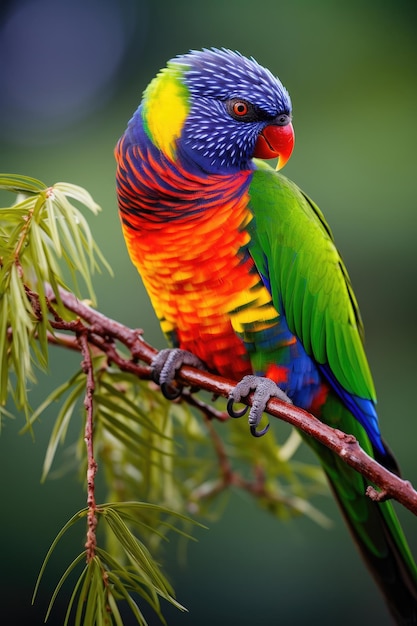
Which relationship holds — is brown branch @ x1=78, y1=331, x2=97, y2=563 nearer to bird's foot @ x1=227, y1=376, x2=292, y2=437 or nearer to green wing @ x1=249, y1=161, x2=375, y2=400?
bird's foot @ x1=227, y1=376, x2=292, y2=437

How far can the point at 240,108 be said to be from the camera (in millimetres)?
1222

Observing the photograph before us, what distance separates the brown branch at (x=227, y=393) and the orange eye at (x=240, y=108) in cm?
46

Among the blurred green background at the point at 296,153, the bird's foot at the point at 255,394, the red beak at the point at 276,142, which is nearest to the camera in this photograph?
the bird's foot at the point at 255,394

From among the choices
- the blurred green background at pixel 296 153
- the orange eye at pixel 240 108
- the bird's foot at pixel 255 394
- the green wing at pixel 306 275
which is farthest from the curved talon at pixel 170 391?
the blurred green background at pixel 296 153

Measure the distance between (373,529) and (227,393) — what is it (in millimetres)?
464

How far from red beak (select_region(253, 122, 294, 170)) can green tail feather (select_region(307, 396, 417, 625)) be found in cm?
51

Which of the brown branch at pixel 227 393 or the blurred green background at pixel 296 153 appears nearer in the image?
the brown branch at pixel 227 393

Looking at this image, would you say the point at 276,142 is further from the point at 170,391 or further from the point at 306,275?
the point at 170,391

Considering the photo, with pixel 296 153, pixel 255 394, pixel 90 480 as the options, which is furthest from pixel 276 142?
pixel 296 153

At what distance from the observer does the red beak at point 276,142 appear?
125 cm

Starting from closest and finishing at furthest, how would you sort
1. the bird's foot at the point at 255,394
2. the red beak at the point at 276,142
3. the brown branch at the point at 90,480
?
the brown branch at the point at 90,480 → the bird's foot at the point at 255,394 → the red beak at the point at 276,142

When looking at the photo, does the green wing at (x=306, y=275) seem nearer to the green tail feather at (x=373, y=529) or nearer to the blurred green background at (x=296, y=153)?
the green tail feather at (x=373, y=529)

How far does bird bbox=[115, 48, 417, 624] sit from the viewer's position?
1187 millimetres

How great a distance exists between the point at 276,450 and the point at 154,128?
763 millimetres
